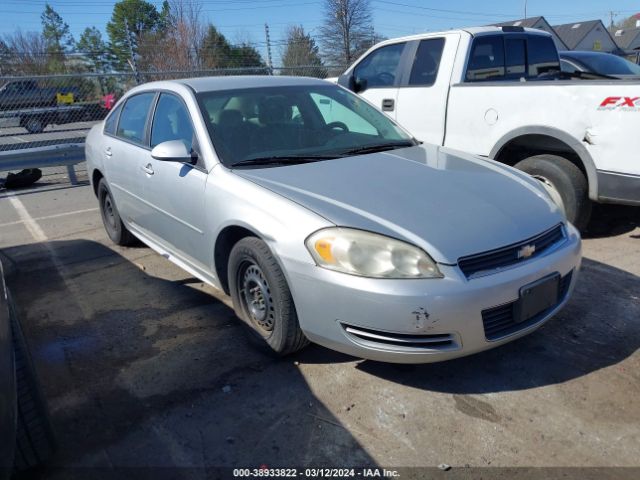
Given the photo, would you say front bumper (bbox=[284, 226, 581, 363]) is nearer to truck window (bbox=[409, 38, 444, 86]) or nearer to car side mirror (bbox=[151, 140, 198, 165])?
car side mirror (bbox=[151, 140, 198, 165])

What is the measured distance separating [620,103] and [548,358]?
226cm

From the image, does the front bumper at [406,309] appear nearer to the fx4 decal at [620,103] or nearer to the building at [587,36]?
the fx4 decal at [620,103]

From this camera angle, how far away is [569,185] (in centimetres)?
455

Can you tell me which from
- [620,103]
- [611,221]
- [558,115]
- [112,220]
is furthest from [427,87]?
[112,220]

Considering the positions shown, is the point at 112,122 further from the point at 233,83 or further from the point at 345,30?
the point at 345,30

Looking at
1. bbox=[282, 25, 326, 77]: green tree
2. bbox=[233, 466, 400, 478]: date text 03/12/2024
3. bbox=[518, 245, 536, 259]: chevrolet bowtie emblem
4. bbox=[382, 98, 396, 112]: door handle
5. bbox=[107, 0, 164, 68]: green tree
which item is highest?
bbox=[107, 0, 164, 68]: green tree

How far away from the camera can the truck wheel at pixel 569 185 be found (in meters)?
4.55

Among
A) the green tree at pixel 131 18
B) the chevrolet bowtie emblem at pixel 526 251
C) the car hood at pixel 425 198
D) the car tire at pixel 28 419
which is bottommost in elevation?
the car tire at pixel 28 419

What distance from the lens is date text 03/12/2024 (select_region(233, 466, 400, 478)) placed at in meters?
2.21

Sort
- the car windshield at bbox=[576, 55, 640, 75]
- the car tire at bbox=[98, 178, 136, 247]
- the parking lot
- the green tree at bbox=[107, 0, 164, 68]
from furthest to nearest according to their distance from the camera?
the green tree at bbox=[107, 0, 164, 68], the car windshield at bbox=[576, 55, 640, 75], the car tire at bbox=[98, 178, 136, 247], the parking lot

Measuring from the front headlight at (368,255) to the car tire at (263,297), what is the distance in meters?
0.35

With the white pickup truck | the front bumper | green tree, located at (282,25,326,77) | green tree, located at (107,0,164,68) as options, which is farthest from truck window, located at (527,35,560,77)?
green tree, located at (107,0,164,68)

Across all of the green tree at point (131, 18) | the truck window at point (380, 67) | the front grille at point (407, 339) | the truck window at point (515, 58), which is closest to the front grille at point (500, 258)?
Result: the front grille at point (407, 339)

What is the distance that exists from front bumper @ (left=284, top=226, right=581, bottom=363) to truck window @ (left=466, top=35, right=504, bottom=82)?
3360 mm
